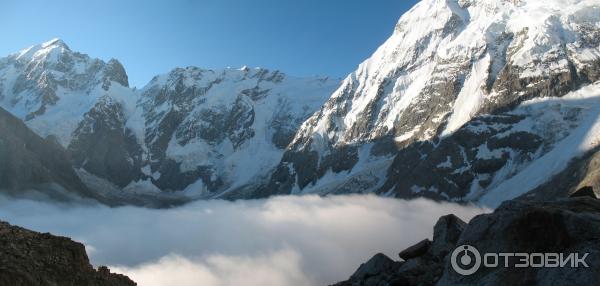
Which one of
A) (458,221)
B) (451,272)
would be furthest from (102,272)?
(458,221)

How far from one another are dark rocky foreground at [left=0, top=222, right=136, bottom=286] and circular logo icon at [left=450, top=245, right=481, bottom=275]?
1392 cm

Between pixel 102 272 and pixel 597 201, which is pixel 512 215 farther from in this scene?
pixel 102 272

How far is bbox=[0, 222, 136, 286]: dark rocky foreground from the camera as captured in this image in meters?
20.4

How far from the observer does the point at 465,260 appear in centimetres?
2345

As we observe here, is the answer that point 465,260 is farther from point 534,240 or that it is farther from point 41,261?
point 41,261

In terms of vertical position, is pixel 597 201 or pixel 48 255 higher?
pixel 48 255

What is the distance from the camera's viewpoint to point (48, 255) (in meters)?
22.2

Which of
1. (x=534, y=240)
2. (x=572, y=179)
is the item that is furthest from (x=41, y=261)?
(x=572, y=179)

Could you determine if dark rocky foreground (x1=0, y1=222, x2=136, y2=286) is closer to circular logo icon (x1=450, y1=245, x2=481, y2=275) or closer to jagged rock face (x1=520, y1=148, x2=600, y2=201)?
circular logo icon (x1=450, y1=245, x2=481, y2=275)

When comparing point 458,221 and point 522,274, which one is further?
point 458,221

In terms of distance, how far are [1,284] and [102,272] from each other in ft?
17.8

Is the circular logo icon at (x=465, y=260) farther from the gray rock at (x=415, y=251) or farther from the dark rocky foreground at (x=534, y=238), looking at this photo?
the gray rock at (x=415, y=251)

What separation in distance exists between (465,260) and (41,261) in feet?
51.4

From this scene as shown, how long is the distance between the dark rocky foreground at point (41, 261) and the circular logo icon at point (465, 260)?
13920 millimetres
